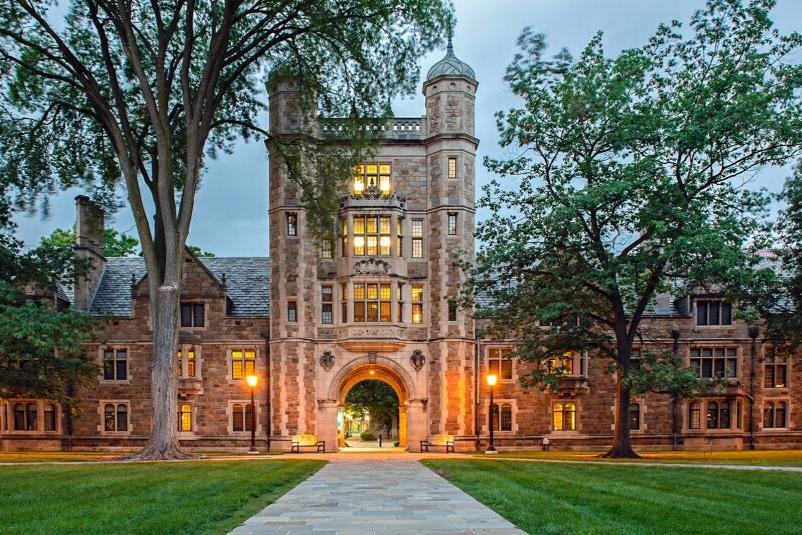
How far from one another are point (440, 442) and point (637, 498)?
1848cm

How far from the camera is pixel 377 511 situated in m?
9.79

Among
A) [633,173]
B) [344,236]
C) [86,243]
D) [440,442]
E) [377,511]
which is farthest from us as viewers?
[86,243]

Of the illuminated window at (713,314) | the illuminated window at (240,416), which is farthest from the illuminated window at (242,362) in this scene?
the illuminated window at (713,314)

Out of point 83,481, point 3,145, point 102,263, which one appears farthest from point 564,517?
point 102,263

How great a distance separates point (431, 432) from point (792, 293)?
15.4 m

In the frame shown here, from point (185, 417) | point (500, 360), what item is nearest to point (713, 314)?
point (500, 360)

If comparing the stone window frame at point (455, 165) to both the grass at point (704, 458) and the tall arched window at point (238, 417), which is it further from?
the tall arched window at point (238, 417)

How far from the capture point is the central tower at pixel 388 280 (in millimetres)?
29828

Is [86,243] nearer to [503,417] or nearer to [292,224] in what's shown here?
[292,224]

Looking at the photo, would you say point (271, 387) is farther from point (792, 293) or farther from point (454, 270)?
point (792, 293)

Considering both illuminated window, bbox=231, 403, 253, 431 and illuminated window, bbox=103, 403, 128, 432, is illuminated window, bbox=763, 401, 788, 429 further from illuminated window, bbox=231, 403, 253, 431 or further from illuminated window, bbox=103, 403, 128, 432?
illuminated window, bbox=103, 403, 128, 432

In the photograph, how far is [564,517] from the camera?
30.1 ft

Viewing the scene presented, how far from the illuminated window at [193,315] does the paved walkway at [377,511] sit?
60.5ft

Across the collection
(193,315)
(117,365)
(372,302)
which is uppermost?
(372,302)
